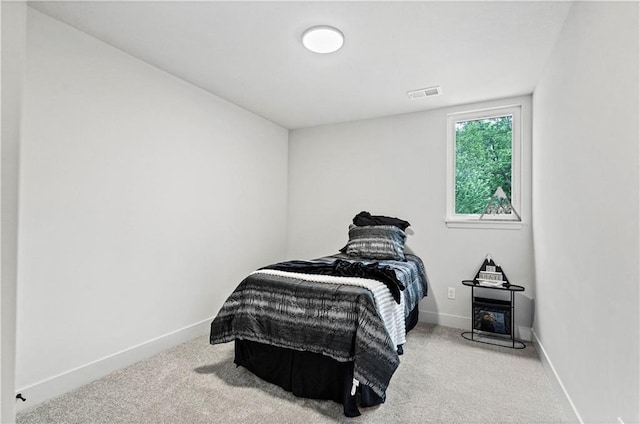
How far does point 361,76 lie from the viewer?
2953 millimetres

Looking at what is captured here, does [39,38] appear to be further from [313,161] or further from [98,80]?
[313,161]

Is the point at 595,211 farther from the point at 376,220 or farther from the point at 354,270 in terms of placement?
the point at 376,220

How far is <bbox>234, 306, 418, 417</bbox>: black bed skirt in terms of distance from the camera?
1990 mm

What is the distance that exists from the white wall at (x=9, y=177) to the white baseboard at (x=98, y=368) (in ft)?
4.58

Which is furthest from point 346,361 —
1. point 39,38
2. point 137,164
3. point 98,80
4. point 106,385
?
point 39,38

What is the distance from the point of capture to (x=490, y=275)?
3357 mm

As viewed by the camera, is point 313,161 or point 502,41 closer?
point 502,41

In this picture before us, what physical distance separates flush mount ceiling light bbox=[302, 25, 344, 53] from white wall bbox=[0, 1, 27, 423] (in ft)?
5.32

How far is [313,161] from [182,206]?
1.96 metres

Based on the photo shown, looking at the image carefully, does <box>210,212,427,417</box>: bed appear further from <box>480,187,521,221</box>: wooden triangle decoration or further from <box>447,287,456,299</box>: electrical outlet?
<box>480,187,521,221</box>: wooden triangle decoration

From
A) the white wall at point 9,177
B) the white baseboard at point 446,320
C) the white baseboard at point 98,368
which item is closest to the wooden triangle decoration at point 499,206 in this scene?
the white baseboard at point 446,320

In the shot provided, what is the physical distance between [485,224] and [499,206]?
247mm

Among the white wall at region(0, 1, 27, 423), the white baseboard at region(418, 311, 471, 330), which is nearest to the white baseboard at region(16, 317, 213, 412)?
the white wall at region(0, 1, 27, 423)

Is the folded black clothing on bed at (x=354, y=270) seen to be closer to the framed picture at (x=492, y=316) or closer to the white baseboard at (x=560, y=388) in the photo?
the white baseboard at (x=560, y=388)
